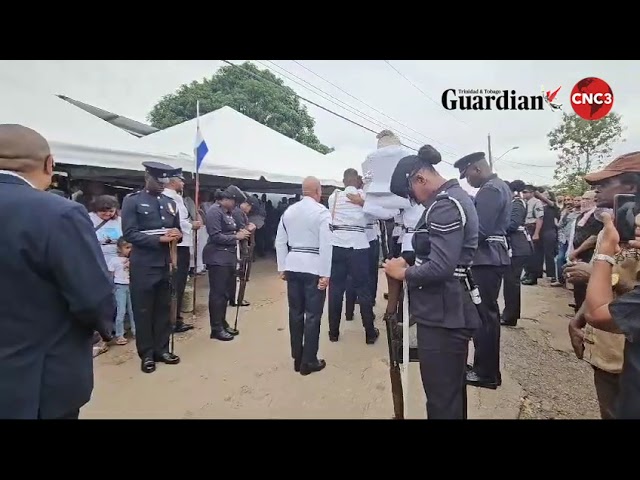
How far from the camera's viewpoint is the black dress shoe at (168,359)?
3.81 meters

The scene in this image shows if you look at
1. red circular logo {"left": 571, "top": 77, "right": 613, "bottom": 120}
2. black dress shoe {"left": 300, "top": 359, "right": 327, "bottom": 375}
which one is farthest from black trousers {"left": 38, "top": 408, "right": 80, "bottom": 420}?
red circular logo {"left": 571, "top": 77, "right": 613, "bottom": 120}

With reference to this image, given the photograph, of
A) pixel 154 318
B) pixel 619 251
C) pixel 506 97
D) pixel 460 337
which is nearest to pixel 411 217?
pixel 506 97

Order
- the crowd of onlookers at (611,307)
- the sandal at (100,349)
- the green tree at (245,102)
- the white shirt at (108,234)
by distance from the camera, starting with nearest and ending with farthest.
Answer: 1. the crowd of onlookers at (611,307)
2. the sandal at (100,349)
3. the white shirt at (108,234)
4. the green tree at (245,102)

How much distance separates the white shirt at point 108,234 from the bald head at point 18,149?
2.85 m

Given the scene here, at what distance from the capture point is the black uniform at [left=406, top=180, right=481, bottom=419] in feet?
6.79

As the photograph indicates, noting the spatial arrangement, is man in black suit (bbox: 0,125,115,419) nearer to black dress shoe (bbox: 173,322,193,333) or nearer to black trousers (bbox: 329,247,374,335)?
black trousers (bbox: 329,247,374,335)

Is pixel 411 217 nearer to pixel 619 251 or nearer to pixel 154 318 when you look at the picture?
pixel 619 251

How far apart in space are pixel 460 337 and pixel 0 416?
2042 millimetres

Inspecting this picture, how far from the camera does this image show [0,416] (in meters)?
1.54

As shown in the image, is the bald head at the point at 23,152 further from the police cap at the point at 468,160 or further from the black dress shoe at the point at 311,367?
the police cap at the point at 468,160

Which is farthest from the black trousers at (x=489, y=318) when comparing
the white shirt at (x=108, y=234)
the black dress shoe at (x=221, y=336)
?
the white shirt at (x=108, y=234)

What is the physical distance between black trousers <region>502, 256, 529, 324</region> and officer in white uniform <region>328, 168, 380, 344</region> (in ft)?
5.59

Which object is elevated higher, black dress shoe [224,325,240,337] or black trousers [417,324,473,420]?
black trousers [417,324,473,420]

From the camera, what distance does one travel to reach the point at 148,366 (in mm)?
3645
